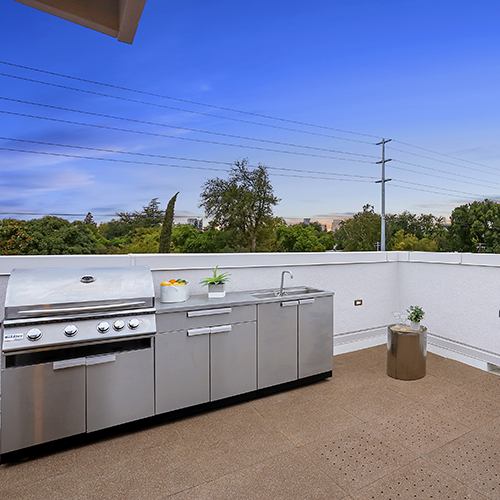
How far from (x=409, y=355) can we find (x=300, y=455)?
169 cm

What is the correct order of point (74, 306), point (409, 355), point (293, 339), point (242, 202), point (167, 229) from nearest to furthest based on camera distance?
point (74, 306)
point (293, 339)
point (409, 355)
point (167, 229)
point (242, 202)

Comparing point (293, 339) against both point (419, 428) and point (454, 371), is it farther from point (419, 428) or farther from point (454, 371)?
point (454, 371)

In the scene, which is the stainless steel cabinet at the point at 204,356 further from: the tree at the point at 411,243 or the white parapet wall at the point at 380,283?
the tree at the point at 411,243

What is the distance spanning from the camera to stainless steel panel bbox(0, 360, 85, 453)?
195cm

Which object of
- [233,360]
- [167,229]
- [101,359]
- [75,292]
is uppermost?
[167,229]

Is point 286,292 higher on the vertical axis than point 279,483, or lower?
higher

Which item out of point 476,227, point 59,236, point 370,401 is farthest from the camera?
point 476,227

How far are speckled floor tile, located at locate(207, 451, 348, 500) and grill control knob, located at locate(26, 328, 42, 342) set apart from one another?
133 centimetres

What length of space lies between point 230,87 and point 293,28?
8207 mm

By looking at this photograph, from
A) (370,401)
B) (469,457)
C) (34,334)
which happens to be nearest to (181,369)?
(34,334)

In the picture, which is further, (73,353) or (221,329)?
(221,329)

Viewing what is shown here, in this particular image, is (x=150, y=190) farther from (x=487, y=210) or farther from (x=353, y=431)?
(x=487, y=210)

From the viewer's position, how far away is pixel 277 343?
2.86 meters

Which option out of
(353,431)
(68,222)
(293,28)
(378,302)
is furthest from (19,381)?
(68,222)
